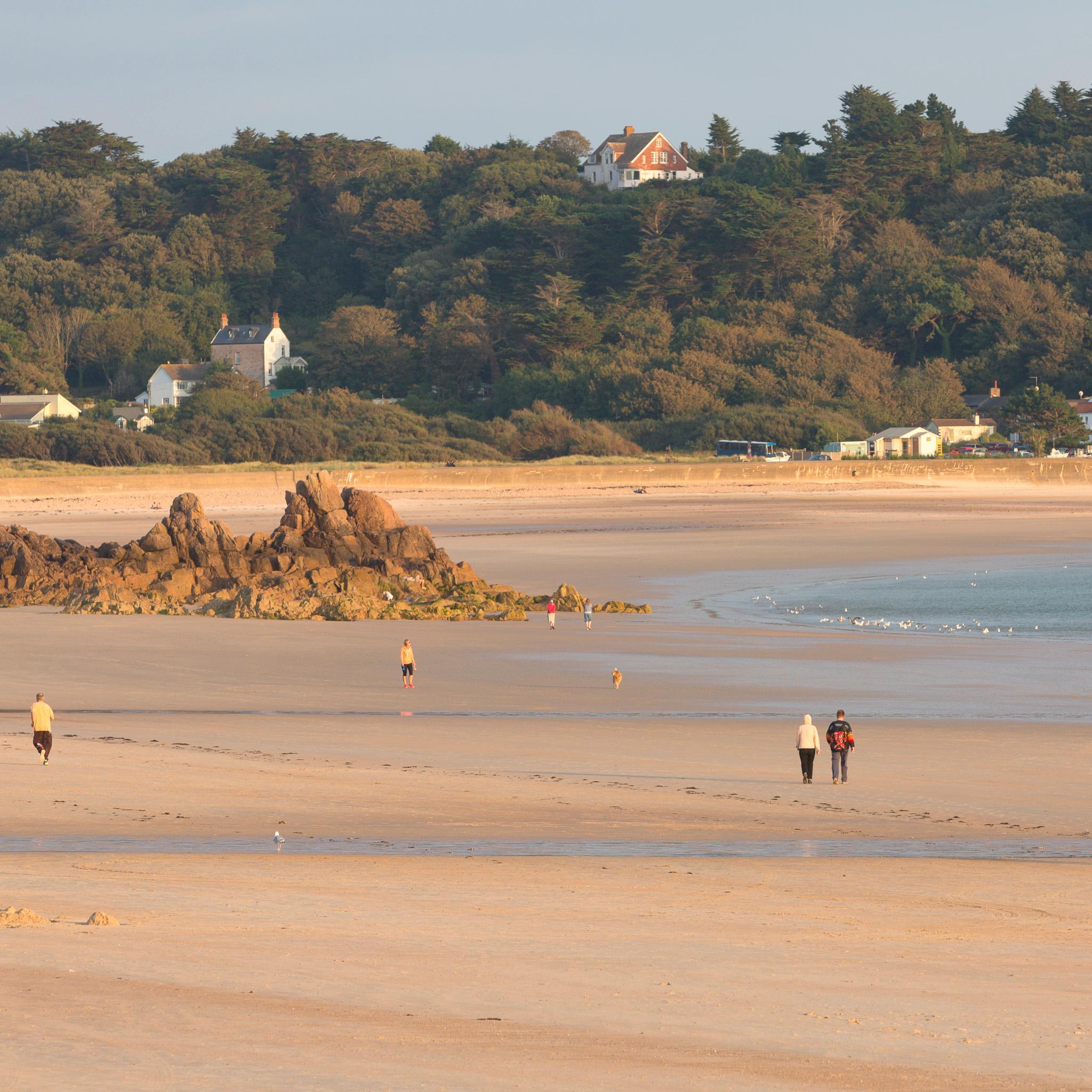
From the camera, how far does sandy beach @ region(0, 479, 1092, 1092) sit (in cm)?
541

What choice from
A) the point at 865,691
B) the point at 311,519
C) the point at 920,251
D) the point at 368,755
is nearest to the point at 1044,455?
the point at 920,251

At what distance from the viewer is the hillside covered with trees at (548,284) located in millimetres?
76500

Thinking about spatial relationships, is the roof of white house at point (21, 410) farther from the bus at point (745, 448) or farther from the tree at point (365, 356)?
the bus at point (745, 448)

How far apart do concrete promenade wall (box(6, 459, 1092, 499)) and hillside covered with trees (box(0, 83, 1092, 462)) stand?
898cm

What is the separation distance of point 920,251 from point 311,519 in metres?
69.0

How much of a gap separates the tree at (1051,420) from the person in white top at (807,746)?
62.0 m

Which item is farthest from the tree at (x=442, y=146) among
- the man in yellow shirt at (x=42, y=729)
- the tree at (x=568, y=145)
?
the man in yellow shirt at (x=42, y=729)

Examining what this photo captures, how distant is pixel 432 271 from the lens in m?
94.6

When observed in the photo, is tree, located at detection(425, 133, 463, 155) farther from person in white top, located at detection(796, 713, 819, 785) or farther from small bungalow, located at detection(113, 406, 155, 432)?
person in white top, located at detection(796, 713, 819, 785)

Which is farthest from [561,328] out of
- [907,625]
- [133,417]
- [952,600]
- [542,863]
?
[542,863]

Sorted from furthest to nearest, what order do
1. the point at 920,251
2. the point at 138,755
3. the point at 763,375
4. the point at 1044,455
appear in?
the point at 920,251, the point at 763,375, the point at 1044,455, the point at 138,755

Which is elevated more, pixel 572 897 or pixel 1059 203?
pixel 1059 203

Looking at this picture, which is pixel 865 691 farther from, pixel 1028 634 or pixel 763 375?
pixel 763 375

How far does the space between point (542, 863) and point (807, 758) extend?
3.33 m
